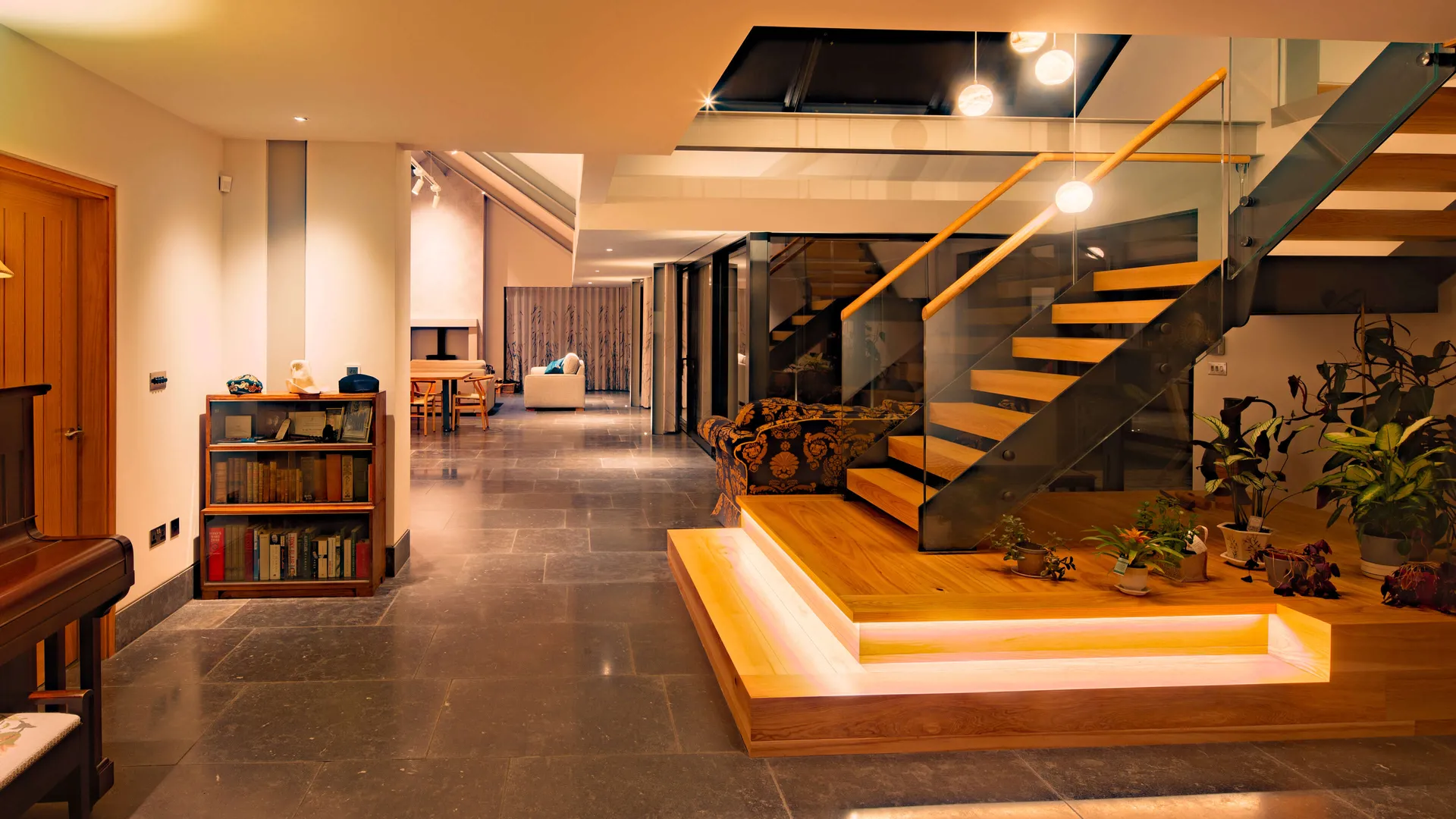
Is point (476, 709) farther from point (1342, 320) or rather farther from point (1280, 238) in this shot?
point (1342, 320)

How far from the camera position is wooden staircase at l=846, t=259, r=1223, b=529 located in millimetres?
4242

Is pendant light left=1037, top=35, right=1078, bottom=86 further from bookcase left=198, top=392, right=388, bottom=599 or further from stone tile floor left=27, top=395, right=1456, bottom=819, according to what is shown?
bookcase left=198, top=392, right=388, bottom=599

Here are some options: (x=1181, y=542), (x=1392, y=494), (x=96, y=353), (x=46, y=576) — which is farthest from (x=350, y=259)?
(x=1392, y=494)

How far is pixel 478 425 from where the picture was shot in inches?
538

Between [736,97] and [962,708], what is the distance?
6.00 meters

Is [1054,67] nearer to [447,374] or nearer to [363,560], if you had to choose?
[363,560]

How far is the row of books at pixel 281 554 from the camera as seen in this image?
5.01 metres

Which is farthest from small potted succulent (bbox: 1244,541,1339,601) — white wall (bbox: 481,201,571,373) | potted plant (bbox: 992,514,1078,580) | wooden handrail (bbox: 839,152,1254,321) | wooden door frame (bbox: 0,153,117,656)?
white wall (bbox: 481,201,571,373)

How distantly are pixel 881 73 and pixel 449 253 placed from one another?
13.2 m

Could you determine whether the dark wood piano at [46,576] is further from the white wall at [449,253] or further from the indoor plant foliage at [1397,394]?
the white wall at [449,253]

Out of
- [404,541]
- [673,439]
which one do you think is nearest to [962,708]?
[404,541]

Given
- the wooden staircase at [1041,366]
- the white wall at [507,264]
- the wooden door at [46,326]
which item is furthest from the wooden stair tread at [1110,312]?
the white wall at [507,264]

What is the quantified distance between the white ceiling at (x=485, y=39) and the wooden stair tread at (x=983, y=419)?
5.30ft

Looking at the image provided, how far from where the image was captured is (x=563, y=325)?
20.4 meters
